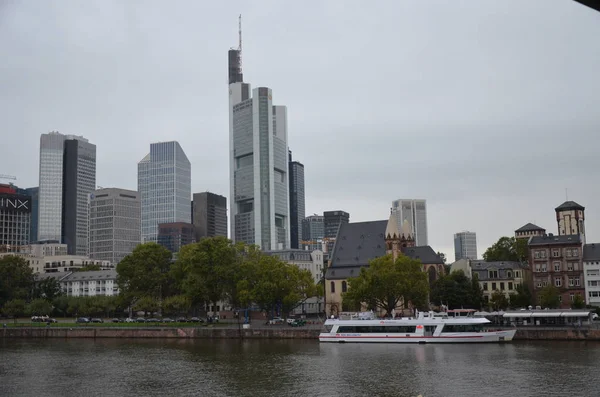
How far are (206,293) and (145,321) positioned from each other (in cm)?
1337

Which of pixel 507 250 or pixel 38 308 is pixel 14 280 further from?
pixel 507 250

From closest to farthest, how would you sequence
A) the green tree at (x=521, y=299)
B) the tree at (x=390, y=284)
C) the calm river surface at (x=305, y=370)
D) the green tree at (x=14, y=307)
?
1. the calm river surface at (x=305, y=370)
2. the tree at (x=390, y=284)
3. the green tree at (x=521, y=299)
4. the green tree at (x=14, y=307)

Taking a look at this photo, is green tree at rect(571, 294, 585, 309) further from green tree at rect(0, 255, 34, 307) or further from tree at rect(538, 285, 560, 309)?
green tree at rect(0, 255, 34, 307)

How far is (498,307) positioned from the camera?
5236 inches

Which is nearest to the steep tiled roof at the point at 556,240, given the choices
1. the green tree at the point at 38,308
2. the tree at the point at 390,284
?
the tree at the point at 390,284

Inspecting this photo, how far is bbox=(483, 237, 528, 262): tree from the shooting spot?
567ft

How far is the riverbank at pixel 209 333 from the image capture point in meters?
88.7

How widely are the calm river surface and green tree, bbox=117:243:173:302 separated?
131 ft

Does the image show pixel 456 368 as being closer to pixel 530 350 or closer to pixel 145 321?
pixel 530 350

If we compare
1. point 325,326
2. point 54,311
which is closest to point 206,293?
point 325,326

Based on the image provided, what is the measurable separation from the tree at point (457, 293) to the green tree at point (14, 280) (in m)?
96.0

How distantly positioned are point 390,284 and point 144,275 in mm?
53006

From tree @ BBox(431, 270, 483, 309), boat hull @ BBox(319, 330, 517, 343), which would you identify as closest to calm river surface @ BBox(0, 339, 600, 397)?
boat hull @ BBox(319, 330, 517, 343)

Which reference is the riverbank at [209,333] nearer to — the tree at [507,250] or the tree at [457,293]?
the tree at [457,293]
